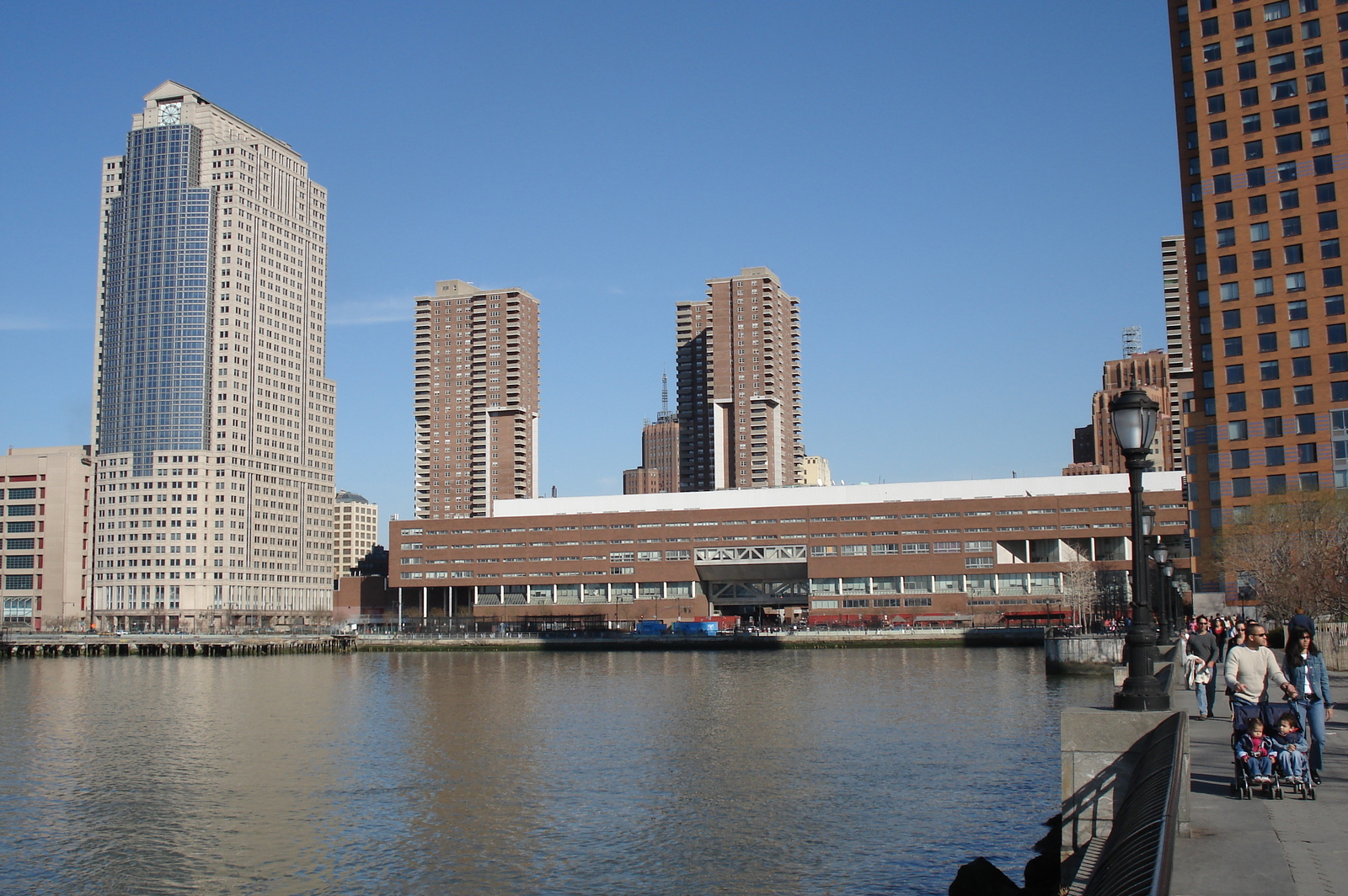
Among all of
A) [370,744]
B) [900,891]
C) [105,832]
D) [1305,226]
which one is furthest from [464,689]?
[1305,226]

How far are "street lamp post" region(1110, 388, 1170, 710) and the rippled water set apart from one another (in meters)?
9.54

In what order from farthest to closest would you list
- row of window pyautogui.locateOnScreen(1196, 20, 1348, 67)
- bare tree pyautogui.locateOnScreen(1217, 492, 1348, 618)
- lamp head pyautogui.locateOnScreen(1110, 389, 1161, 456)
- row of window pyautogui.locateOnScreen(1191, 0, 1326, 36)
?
row of window pyautogui.locateOnScreen(1191, 0, 1326, 36) → row of window pyautogui.locateOnScreen(1196, 20, 1348, 67) → bare tree pyautogui.locateOnScreen(1217, 492, 1348, 618) → lamp head pyautogui.locateOnScreen(1110, 389, 1161, 456)

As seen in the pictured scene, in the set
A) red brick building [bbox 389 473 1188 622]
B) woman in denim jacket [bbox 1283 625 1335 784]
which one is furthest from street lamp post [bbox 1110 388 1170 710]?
red brick building [bbox 389 473 1188 622]

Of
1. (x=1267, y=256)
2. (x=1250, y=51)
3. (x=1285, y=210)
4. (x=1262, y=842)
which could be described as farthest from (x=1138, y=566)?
(x=1250, y=51)

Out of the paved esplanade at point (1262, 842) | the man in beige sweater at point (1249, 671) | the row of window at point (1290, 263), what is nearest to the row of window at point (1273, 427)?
the row of window at point (1290, 263)

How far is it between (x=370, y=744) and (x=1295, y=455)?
72.0 m

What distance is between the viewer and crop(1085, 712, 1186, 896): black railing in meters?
8.38

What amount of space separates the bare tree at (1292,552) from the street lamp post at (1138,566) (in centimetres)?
5348

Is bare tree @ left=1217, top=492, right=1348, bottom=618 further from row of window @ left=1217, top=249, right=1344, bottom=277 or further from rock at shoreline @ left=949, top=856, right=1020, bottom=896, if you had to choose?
rock at shoreline @ left=949, top=856, right=1020, bottom=896

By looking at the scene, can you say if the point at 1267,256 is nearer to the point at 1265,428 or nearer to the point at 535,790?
the point at 1265,428

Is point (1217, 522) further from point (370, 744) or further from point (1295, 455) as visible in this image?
point (370, 744)

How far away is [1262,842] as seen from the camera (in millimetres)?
13500

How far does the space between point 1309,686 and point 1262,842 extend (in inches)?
234

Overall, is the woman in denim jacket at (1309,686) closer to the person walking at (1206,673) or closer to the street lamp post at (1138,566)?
the street lamp post at (1138,566)
